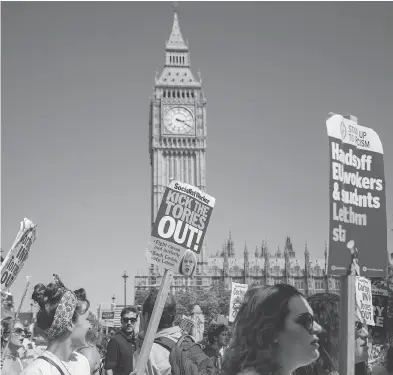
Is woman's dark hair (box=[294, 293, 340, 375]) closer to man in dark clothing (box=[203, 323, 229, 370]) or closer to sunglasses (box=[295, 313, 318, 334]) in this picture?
sunglasses (box=[295, 313, 318, 334])

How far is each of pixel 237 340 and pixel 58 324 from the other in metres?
1.59

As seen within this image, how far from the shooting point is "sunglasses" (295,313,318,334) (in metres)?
2.72

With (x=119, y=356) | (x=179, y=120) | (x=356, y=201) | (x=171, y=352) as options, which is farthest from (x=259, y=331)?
(x=179, y=120)

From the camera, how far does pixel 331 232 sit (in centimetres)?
370

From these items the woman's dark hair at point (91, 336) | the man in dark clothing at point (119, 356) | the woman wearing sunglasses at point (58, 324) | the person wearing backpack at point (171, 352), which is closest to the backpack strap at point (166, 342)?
the person wearing backpack at point (171, 352)

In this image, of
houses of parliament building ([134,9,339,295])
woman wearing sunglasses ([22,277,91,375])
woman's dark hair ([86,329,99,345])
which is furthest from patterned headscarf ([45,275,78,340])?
houses of parliament building ([134,9,339,295])

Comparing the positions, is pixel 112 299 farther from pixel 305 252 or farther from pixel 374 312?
pixel 305 252

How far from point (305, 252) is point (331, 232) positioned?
9442cm

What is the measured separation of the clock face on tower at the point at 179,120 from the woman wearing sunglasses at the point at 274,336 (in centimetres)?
8118

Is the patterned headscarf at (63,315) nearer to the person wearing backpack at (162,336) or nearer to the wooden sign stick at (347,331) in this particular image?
the person wearing backpack at (162,336)

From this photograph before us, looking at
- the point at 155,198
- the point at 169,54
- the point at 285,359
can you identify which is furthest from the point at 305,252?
the point at 285,359

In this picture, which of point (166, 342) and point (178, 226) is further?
point (178, 226)

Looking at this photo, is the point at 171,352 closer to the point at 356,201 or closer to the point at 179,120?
the point at 356,201

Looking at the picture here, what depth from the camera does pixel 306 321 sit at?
273cm
